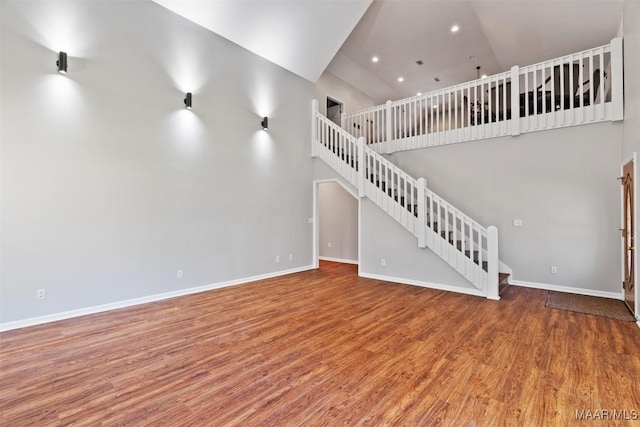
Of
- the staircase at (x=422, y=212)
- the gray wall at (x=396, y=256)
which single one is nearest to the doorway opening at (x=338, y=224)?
the staircase at (x=422, y=212)

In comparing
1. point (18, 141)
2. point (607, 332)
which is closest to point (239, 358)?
point (18, 141)

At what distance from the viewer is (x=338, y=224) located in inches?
324

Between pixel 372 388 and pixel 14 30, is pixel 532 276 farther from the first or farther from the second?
pixel 14 30

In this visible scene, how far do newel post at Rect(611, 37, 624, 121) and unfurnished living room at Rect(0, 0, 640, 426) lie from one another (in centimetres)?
3

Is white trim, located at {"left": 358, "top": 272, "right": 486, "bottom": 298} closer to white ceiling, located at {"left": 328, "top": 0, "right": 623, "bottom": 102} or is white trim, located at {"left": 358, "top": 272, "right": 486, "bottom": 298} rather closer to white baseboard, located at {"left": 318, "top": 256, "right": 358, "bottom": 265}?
white baseboard, located at {"left": 318, "top": 256, "right": 358, "bottom": 265}

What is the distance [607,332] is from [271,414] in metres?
3.71

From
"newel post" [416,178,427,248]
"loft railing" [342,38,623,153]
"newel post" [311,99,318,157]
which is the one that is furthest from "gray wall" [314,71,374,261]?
"newel post" [416,178,427,248]

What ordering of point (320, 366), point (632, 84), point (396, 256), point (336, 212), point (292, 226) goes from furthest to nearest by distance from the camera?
point (336, 212), point (292, 226), point (396, 256), point (632, 84), point (320, 366)

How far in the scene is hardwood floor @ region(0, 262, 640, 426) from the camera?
1921 mm

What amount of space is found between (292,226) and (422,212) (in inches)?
110

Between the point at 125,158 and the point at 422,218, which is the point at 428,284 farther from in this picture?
the point at 125,158

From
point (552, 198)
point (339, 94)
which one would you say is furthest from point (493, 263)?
point (339, 94)

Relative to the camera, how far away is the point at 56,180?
354 centimetres

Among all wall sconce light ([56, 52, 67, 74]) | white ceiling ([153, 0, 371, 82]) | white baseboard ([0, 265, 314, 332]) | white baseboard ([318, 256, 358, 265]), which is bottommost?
white baseboard ([0, 265, 314, 332])
